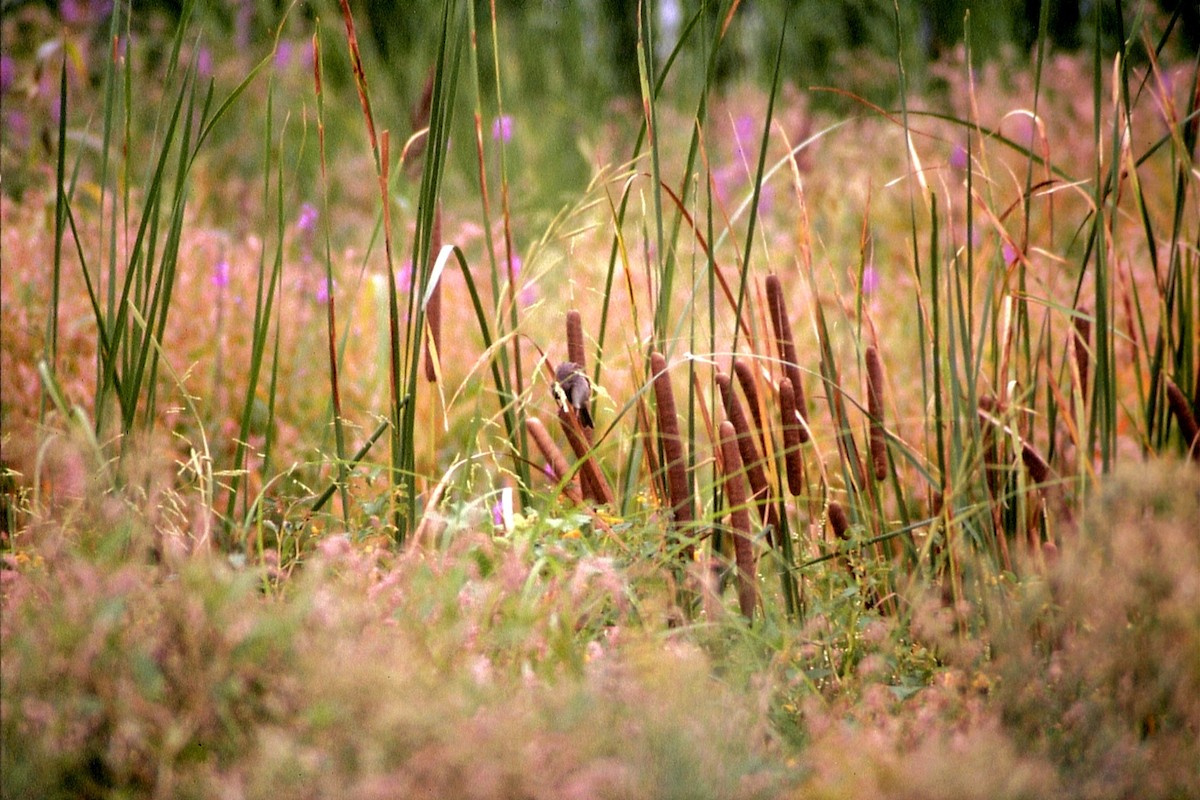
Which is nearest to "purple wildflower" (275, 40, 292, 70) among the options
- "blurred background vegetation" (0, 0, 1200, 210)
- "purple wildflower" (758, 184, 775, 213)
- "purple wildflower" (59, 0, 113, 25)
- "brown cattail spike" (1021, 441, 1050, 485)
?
"blurred background vegetation" (0, 0, 1200, 210)

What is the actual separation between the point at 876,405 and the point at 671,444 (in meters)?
0.31

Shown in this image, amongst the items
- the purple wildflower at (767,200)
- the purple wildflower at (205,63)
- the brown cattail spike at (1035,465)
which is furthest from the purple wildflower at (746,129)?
the brown cattail spike at (1035,465)

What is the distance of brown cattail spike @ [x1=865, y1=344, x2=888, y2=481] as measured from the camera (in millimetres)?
1555

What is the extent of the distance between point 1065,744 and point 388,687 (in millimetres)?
663

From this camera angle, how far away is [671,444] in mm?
1476

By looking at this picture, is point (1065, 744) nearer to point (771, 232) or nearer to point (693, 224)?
point (693, 224)

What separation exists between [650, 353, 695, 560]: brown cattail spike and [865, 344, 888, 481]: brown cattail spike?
281 mm

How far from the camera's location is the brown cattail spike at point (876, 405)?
5.10ft

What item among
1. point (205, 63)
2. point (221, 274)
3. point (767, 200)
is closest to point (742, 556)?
point (221, 274)

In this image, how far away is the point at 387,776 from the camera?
0.87 meters

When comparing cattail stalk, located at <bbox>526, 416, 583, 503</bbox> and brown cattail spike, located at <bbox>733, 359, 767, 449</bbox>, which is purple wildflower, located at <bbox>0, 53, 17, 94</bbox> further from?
brown cattail spike, located at <bbox>733, 359, 767, 449</bbox>

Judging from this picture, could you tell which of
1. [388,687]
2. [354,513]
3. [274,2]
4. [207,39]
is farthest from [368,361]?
[274,2]

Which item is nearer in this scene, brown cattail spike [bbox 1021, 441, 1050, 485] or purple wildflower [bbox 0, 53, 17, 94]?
brown cattail spike [bbox 1021, 441, 1050, 485]

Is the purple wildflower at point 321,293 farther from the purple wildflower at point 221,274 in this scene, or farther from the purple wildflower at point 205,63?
the purple wildflower at point 205,63
